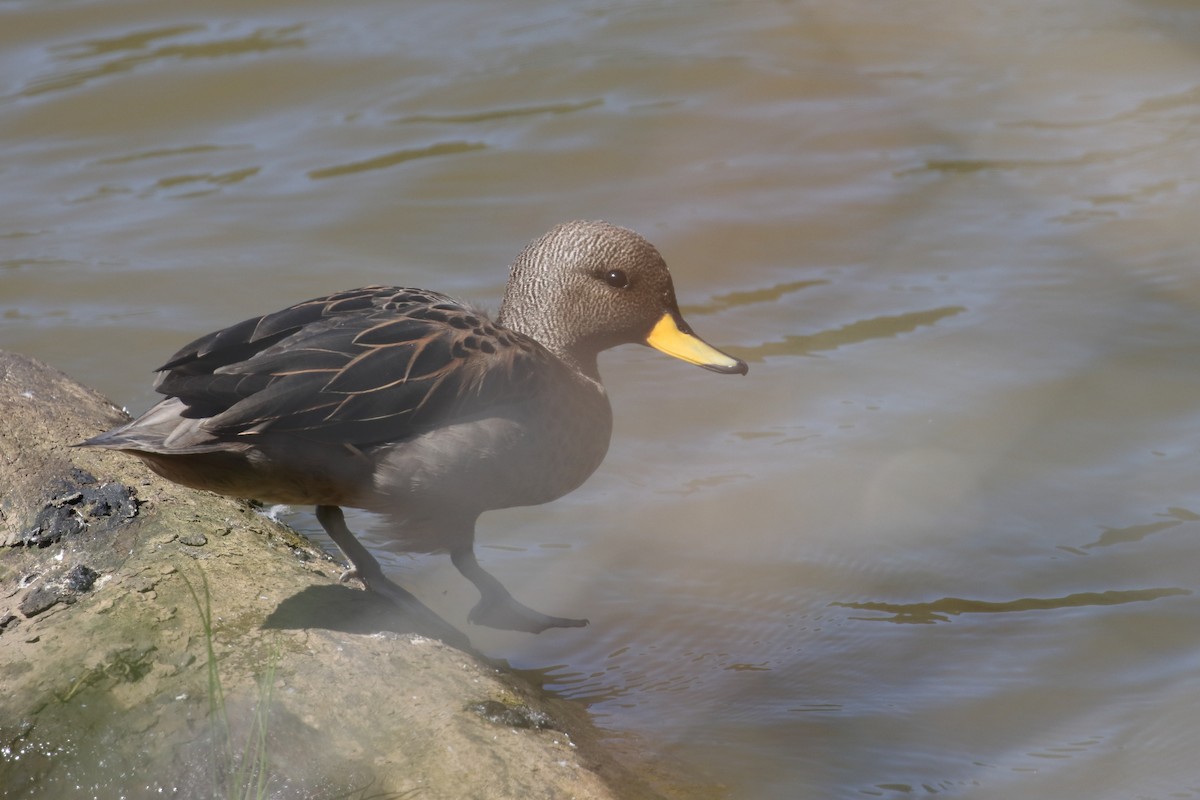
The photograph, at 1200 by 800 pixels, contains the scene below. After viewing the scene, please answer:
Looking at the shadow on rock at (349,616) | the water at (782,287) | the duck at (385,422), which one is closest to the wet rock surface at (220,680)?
the shadow on rock at (349,616)

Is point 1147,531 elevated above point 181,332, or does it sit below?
below

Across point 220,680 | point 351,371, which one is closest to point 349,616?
point 220,680

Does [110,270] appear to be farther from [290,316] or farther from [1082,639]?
[1082,639]

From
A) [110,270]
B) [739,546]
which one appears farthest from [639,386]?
[110,270]

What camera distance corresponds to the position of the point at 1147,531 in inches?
199

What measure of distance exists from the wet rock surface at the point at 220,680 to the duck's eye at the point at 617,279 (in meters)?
1.32

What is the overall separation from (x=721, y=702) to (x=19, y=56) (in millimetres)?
8122

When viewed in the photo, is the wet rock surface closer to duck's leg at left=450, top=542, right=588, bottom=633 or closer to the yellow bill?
duck's leg at left=450, top=542, right=588, bottom=633

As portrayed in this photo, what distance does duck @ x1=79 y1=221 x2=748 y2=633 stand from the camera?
3.72m

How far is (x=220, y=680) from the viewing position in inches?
129

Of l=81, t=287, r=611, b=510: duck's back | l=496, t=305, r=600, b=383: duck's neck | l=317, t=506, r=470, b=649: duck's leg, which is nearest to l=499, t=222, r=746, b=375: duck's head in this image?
l=496, t=305, r=600, b=383: duck's neck

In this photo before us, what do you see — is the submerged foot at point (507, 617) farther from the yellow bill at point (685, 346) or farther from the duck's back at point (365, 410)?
the yellow bill at point (685, 346)

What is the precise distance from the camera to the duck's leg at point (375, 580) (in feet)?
12.6

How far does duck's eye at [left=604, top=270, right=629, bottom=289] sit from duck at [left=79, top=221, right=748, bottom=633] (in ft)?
1.13
